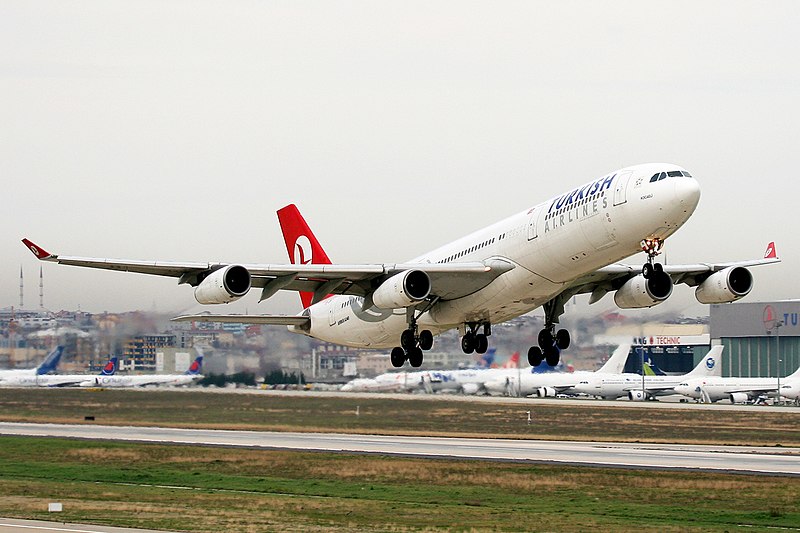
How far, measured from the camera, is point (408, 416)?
84812 millimetres

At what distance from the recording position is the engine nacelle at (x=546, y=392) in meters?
118

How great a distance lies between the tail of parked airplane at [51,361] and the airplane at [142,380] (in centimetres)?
950

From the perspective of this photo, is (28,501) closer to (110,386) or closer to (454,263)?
(454,263)

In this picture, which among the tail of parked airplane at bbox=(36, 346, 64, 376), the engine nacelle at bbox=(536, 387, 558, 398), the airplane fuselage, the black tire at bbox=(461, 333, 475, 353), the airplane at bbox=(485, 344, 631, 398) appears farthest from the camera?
the engine nacelle at bbox=(536, 387, 558, 398)

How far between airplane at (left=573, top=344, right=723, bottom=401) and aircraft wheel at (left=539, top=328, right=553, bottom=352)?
7370 centimetres

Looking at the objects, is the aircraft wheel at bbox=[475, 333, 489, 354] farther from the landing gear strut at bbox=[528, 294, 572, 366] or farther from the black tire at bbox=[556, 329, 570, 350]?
the black tire at bbox=[556, 329, 570, 350]

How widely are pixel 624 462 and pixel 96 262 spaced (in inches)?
1002

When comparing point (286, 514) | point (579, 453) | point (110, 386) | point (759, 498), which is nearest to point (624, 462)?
point (579, 453)

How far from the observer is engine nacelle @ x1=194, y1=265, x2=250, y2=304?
39844mm

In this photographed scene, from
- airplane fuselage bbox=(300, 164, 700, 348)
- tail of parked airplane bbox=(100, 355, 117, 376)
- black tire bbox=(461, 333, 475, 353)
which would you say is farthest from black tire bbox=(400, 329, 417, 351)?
tail of parked airplane bbox=(100, 355, 117, 376)

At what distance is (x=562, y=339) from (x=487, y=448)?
16017 millimetres

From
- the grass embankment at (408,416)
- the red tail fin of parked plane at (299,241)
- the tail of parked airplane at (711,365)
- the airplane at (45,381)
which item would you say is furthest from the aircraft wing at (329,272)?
the tail of parked airplane at (711,365)

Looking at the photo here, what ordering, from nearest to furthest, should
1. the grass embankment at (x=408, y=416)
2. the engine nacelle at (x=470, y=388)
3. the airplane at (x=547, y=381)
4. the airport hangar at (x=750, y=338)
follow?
the grass embankment at (x=408, y=416) < the engine nacelle at (x=470, y=388) < the airplane at (x=547, y=381) < the airport hangar at (x=750, y=338)

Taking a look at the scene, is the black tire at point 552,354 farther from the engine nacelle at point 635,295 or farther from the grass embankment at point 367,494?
the grass embankment at point 367,494
